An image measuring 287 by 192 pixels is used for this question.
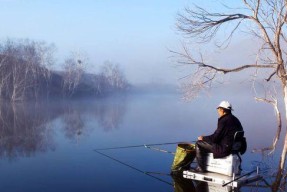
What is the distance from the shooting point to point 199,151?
290 inches

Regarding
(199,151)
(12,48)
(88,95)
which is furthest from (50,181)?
(88,95)

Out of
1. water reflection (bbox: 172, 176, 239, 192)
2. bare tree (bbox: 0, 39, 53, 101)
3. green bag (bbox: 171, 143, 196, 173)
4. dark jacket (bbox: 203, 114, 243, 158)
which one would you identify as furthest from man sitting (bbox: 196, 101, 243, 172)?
bare tree (bbox: 0, 39, 53, 101)

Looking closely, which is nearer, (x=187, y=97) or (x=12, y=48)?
(x=187, y=97)

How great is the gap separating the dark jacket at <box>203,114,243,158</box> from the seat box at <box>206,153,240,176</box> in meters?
0.23

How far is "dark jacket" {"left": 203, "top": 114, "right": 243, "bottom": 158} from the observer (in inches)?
268

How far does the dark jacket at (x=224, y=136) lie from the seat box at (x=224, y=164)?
228mm

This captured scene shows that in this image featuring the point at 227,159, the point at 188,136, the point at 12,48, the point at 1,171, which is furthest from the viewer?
the point at 12,48

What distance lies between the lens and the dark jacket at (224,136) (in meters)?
6.81

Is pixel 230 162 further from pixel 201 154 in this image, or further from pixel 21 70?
pixel 21 70

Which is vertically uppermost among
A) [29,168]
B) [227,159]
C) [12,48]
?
[12,48]

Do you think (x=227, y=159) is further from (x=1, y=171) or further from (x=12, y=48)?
(x=12, y=48)

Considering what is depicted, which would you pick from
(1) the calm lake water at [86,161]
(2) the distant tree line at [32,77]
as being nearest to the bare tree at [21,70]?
(2) the distant tree line at [32,77]

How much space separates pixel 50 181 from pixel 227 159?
4.33 metres

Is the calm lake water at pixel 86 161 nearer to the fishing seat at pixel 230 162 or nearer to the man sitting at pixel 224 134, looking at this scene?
the fishing seat at pixel 230 162
